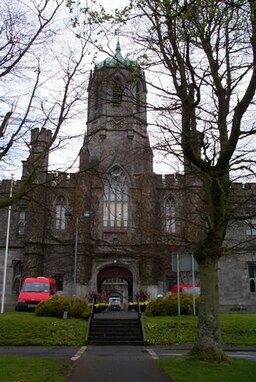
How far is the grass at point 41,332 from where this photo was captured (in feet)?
56.1

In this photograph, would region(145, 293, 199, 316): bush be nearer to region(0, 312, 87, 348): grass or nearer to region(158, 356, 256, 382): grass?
region(0, 312, 87, 348): grass

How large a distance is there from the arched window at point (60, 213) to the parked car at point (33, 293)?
7.73m

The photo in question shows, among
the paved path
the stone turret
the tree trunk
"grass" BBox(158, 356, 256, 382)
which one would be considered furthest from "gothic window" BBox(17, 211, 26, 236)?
"grass" BBox(158, 356, 256, 382)

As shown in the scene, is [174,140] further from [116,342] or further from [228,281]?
[228,281]

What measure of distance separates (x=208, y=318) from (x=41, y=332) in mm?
8990

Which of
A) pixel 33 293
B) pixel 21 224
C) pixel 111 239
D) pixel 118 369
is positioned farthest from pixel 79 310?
pixel 21 224

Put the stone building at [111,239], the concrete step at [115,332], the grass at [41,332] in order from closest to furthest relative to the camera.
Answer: the grass at [41,332], the concrete step at [115,332], the stone building at [111,239]

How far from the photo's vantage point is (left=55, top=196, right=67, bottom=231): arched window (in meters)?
36.7

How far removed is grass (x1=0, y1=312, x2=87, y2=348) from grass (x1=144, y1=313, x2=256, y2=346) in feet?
9.66

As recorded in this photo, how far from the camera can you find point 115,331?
1892 cm

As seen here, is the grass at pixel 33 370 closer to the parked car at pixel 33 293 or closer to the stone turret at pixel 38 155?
the stone turret at pixel 38 155

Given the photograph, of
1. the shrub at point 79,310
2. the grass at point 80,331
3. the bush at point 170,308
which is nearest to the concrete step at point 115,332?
the grass at point 80,331

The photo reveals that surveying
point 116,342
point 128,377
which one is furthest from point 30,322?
point 128,377

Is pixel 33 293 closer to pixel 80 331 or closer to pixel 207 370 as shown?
pixel 80 331
